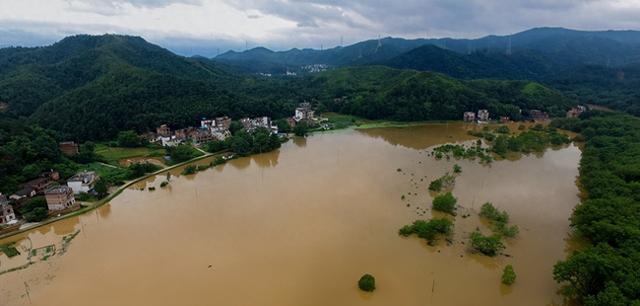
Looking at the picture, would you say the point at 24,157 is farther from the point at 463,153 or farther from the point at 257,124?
the point at 463,153

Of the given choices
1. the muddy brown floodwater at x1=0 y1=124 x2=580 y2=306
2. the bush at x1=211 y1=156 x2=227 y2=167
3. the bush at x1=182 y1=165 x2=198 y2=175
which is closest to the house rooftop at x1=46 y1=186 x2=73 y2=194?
the muddy brown floodwater at x1=0 y1=124 x2=580 y2=306

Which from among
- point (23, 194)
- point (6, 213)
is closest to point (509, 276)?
point (6, 213)

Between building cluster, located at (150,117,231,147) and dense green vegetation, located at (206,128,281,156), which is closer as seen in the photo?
dense green vegetation, located at (206,128,281,156)

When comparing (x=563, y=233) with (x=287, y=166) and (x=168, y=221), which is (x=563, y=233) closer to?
(x=287, y=166)

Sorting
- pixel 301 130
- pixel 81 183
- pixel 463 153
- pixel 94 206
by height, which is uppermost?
pixel 301 130


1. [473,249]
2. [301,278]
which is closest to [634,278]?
[473,249]

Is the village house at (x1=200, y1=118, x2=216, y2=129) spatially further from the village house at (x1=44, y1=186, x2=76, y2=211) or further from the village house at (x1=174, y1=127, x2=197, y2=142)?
the village house at (x1=44, y1=186, x2=76, y2=211)

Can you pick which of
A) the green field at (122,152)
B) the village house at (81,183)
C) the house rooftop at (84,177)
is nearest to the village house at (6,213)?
the village house at (81,183)
